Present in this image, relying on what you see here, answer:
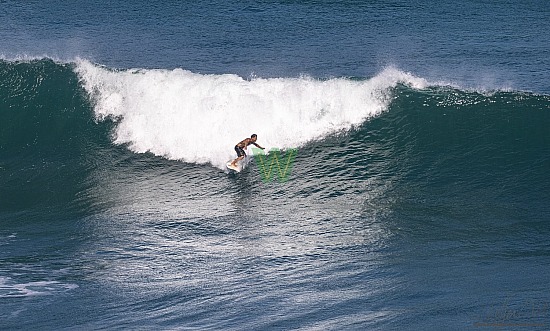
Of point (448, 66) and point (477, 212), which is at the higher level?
point (448, 66)

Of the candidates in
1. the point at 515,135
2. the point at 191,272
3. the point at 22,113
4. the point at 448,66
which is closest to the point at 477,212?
the point at 515,135

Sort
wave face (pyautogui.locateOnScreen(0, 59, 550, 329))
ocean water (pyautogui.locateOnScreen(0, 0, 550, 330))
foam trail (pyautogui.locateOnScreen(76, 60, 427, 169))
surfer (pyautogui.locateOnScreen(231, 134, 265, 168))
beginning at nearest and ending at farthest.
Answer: ocean water (pyautogui.locateOnScreen(0, 0, 550, 330)), wave face (pyautogui.locateOnScreen(0, 59, 550, 329)), surfer (pyautogui.locateOnScreen(231, 134, 265, 168)), foam trail (pyautogui.locateOnScreen(76, 60, 427, 169))

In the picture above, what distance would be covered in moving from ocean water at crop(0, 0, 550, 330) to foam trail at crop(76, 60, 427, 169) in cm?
5

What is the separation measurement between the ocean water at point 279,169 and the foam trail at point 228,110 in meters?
0.05

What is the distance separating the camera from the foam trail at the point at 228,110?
21.4 m

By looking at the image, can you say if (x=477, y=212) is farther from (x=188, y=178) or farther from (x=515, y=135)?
(x=188, y=178)

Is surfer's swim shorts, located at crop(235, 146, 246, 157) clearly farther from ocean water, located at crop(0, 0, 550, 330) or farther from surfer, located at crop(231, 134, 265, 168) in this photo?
ocean water, located at crop(0, 0, 550, 330)

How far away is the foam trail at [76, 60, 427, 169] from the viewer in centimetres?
2139

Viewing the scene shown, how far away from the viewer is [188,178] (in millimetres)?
19969

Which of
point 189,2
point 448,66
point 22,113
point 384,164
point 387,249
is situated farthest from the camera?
point 189,2

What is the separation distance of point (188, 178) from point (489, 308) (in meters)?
8.74

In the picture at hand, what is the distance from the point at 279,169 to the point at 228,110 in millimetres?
2689

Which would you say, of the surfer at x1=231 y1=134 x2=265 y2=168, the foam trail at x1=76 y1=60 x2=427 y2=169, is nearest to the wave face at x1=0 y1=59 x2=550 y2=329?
the foam trail at x1=76 y1=60 x2=427 y2=169

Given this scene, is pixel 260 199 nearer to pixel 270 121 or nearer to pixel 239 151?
pixel 239 151
